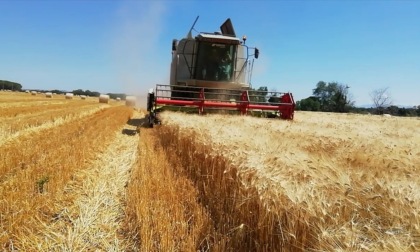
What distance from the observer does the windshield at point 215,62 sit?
1412 centimetres

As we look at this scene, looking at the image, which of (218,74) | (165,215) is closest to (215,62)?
(218,74)

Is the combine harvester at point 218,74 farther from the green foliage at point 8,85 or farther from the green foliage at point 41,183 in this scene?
the green foliage at point 8,85

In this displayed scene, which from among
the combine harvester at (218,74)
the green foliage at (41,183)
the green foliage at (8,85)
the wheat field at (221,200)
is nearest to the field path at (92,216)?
the wheat field at (221,200)

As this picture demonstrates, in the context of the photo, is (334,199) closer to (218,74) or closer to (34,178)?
(34,178)

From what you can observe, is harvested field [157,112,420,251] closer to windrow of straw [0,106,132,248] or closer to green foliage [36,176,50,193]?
windrow of straw [0,106,132,248]

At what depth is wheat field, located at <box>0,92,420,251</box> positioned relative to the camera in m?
2.13

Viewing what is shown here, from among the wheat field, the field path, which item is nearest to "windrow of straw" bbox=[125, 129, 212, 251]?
the wheat field

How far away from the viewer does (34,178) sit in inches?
184

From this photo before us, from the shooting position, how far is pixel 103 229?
12.0 feet

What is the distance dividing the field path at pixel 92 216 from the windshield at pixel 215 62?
8.36 meters

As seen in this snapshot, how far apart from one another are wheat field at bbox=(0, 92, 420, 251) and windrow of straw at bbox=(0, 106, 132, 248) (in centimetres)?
2

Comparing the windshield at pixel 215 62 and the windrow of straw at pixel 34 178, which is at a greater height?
the windshield at pixel 215 62

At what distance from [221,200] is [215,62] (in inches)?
436

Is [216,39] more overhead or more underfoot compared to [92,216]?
more overhead
